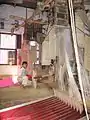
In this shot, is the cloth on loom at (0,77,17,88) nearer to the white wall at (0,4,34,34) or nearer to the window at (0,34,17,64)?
the window at (0,34,17,64)

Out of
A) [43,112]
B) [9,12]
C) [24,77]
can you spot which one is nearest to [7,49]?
[24,77]

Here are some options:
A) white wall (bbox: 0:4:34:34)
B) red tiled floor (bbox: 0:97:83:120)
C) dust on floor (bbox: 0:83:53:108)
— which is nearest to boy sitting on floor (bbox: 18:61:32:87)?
dust on floor (bbox: 0:83:53:108)

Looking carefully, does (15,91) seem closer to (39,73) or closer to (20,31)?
(39,73)

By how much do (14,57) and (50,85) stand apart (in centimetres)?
48

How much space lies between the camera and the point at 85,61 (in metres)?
1.91

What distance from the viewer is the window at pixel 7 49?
6.28 feet

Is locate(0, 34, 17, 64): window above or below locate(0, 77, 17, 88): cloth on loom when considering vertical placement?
above

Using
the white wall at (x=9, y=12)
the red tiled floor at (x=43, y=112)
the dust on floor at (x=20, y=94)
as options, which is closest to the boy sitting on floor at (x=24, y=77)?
the dust on floor at (x=20, y=94)

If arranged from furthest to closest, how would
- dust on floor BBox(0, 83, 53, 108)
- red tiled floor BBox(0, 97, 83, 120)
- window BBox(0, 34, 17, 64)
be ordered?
window BBox(0, 34, 17, 64) < dust on floor BBox(0, 83, 53, 108) < red tiled floor BBox(0, 97, 83, 120)

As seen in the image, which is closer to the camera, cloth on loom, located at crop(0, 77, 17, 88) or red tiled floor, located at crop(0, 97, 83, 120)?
red tiled floor, located at crop(0, 97, 83, 120)

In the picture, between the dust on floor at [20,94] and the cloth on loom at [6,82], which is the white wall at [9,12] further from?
the dust on floor at [20,94]

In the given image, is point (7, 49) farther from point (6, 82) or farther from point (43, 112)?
point (43, 112)

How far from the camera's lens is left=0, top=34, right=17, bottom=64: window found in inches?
75.3

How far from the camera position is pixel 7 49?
192 cm
